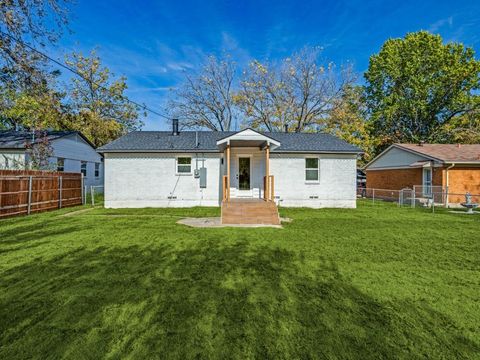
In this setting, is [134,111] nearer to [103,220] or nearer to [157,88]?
[157,88]

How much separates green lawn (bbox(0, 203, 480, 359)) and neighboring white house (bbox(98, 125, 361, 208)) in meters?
6.42

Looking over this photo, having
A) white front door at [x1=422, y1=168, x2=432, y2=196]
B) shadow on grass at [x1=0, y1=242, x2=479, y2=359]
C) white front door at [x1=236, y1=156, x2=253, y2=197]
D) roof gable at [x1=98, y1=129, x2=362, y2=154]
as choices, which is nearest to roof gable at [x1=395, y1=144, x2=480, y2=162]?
white front door at [x1=422, y1=168, x2=432, y2=196]

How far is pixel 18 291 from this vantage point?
155 inches

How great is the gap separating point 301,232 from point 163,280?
5.09 metres

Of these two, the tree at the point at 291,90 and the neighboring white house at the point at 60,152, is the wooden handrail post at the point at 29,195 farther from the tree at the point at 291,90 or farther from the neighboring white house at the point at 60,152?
the tree at the point at 291,90

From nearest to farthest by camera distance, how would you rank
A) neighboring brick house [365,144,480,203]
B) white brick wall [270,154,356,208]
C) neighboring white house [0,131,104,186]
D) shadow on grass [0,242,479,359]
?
shadow on grass [0,242,479,359], white brick wall [270,154,356,208], neighboring brick house [365,144,480,203], neighboring white house [0,131,104,186]

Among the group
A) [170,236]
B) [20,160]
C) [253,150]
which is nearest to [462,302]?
[170,236]

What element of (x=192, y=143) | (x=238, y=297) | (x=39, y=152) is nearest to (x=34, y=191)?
(x=39, y=152)

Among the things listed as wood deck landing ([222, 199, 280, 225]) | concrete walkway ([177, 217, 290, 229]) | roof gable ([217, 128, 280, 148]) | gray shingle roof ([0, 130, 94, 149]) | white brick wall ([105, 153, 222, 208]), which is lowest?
concrete walkway ([177, 217, 290, 229])

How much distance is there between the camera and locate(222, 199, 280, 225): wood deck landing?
9812 mm

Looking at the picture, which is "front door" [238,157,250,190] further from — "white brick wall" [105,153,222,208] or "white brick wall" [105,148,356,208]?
"white brick wall" [105,153,222,208]

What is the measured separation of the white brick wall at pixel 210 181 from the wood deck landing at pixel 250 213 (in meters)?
3.40

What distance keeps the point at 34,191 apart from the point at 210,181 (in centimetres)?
856

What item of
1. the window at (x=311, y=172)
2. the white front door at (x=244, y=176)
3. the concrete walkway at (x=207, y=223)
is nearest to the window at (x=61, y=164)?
the white front door at (x=244, y=176)
